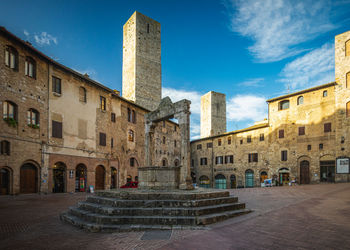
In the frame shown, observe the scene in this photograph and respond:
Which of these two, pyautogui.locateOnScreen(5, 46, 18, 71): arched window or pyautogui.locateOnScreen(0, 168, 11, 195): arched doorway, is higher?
pyautogui.locateOnScreen(5, 46, 18, 71): arched window

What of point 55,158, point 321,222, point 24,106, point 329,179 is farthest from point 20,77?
point 329,179

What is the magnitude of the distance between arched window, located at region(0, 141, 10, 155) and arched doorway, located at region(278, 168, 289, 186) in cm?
2895

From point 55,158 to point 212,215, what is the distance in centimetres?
1574

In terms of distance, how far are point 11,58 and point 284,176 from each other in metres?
30.9

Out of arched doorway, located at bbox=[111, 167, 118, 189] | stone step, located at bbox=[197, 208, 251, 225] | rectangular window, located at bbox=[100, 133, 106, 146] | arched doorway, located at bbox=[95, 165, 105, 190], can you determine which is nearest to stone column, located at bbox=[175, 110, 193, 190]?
stone step, located at bbox=[197, 208, 251, 225]

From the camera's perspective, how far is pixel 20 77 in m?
16.3

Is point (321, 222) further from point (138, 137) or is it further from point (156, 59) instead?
point (156, 59)

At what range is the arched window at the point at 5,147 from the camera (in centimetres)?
1482

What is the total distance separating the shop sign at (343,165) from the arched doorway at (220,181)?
16.3m

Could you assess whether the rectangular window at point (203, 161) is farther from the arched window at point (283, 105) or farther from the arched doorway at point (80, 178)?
the arched doorway at point (80, 178)

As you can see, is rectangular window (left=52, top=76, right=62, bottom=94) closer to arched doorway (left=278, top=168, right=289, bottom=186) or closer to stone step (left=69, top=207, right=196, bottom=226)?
stone step (left=69, top=207, right=196, bottom=226)

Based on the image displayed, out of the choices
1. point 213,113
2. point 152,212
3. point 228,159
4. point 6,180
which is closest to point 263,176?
point 228,159

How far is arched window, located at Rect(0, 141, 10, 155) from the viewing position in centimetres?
1482

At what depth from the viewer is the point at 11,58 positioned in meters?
15.9
